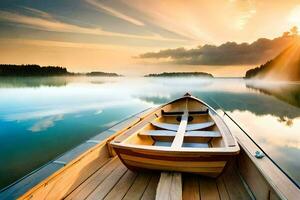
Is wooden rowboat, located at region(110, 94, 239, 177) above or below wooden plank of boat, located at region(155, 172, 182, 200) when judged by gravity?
above

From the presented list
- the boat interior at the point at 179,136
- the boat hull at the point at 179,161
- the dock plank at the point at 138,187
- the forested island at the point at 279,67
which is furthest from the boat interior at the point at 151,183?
the forested island at the point at 279,67

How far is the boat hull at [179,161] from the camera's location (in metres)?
2.54

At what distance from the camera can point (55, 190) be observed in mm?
2375

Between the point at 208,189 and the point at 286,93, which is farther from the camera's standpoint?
the point at 286,93

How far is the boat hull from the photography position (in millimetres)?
2539

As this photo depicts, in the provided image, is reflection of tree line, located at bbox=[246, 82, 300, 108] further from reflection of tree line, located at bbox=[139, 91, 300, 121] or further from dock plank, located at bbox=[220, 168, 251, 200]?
dock plank, located at bbox=[220, 168, 251, 200]

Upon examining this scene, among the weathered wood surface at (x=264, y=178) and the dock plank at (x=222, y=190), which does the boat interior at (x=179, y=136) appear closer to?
the weathered wood surface at (x=264, y=178)

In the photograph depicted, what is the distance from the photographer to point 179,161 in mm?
2625

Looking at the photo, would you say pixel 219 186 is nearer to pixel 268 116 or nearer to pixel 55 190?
pixel 55 190

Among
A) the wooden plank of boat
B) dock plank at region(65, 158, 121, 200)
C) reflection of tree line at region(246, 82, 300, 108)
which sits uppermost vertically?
the wooden plank of boat

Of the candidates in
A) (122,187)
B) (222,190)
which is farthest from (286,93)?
(122,187)

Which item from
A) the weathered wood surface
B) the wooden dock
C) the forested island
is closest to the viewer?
the weathered wood surface

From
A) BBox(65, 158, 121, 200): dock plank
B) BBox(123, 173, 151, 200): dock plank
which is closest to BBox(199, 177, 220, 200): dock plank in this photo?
BBox(123, 173, 151, 200): dock plank

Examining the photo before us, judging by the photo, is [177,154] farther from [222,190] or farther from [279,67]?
[279,67]
